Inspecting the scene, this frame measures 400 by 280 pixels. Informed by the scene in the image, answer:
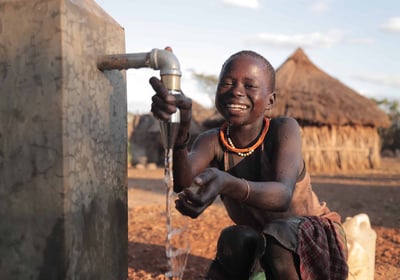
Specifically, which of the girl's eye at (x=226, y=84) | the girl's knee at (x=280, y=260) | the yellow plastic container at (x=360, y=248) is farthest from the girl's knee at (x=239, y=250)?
the yellow plastic container at (x=360, y=248)

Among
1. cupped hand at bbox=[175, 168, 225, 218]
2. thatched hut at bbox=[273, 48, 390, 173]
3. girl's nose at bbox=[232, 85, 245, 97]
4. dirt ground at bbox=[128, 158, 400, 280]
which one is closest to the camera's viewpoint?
cupped hand at bbox=[175, 168, 225, 218]

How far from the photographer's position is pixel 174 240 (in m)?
4.62

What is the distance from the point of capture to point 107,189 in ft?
6.65

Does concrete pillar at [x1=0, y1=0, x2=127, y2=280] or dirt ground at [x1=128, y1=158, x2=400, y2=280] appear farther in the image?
dirt ground at [x1=128, y1=158, x2=400, y2=280]

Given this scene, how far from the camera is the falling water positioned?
1647 millimetres

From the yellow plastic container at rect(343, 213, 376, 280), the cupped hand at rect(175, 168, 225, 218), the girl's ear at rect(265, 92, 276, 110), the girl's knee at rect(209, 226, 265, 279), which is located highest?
the girl's ear at rect(265, 92, 276, 110)

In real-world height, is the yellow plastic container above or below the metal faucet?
below

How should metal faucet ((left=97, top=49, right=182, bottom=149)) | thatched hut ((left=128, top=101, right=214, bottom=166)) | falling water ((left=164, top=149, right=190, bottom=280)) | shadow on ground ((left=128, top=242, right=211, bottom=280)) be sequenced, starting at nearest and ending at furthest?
metal faucet ((left=97, top=49, right=182, bottom=149))
falling water ((left=164, top=149, right=190, bottom=280))
shadow on ground ((left=128, top=242, right=211, bottom=280))
thatched hut ((left=128, top=101, right=214, bottom=166))

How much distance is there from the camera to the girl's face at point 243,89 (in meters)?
1.86

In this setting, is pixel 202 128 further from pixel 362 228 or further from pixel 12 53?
pixel 12 53

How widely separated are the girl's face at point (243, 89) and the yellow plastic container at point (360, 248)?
1355 mm

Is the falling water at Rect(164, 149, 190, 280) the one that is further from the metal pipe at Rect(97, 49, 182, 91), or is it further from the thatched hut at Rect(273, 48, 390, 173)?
the thatched hut at Rect(273, 48, 390, 173)

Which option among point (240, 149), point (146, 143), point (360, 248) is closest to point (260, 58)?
point (240, 149)

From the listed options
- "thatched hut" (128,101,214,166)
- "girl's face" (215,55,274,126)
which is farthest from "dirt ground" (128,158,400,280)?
"thatched hut" (128,101,214,166)
